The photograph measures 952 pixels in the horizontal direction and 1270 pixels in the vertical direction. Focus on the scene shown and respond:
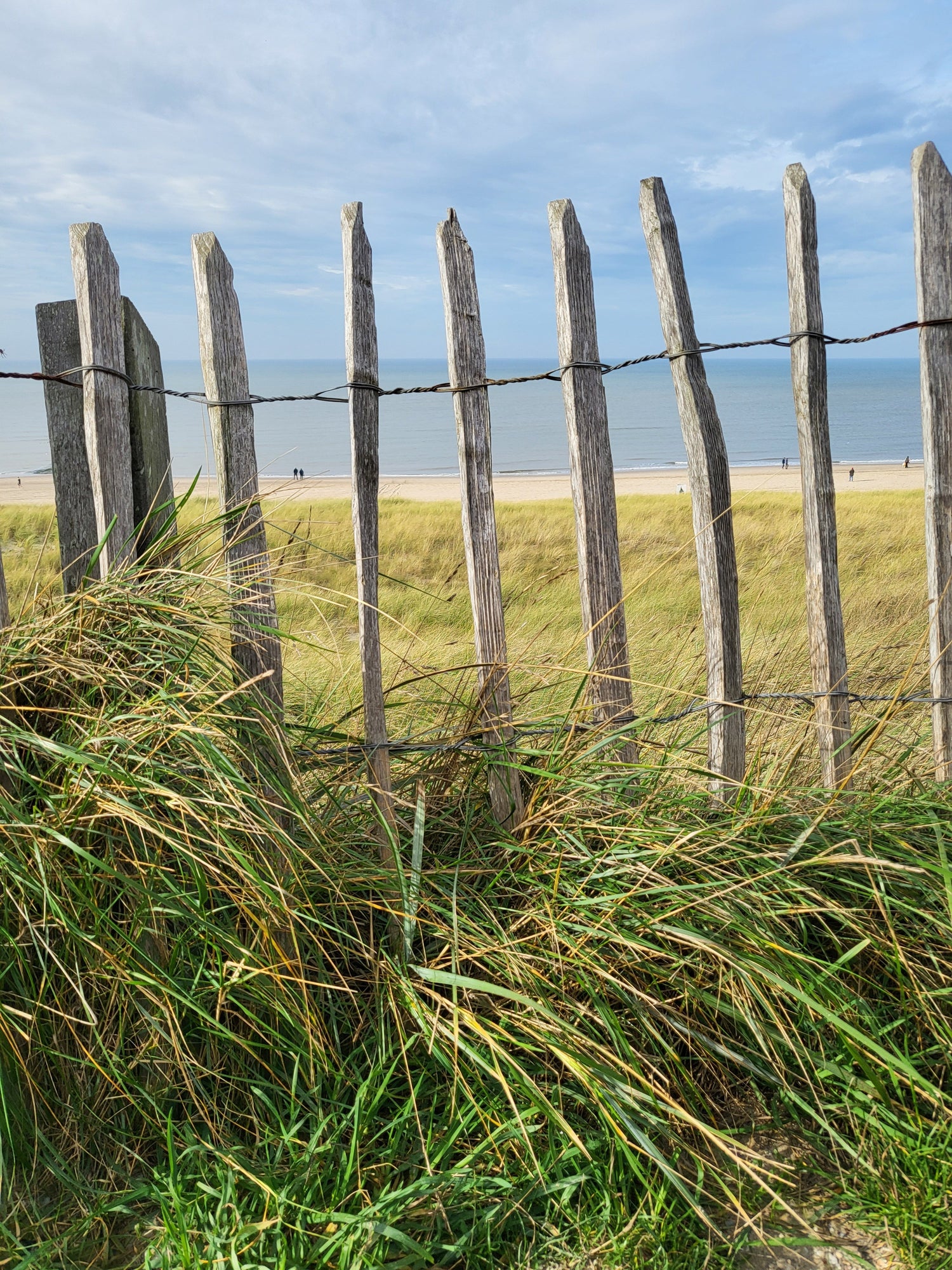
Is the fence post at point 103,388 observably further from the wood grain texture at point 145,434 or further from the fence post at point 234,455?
the fence post at point 234,455

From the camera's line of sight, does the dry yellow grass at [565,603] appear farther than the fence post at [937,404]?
Yes

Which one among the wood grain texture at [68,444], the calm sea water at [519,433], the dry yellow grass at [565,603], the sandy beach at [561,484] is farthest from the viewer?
the calm sea water at [519,433]

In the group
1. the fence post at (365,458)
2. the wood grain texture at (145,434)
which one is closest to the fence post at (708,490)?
the fence post at (365,458)

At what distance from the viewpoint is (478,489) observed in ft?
7.57

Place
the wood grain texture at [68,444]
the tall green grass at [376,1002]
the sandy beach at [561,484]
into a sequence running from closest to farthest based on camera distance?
the tall green grass at [376,1002] < the wood grain texture at [68,444] < the sandy beach at [561,484]

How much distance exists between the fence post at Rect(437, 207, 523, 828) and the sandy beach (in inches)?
682

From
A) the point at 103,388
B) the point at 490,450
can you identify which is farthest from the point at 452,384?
the point at 103,388

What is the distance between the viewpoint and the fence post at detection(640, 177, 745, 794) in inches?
94.3

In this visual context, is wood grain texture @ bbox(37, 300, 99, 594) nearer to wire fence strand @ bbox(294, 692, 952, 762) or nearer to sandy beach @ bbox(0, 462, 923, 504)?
wire fence strand @ bbox(294, 692, 952, 762)

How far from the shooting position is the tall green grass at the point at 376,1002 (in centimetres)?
158

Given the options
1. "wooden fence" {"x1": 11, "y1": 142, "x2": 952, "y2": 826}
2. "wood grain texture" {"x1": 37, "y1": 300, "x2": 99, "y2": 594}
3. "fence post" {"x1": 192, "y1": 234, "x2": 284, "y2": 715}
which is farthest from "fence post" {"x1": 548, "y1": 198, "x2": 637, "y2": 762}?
"wood grain texture" {"x1": 37, "y1": 300, "x2": 99, "y2": 594}

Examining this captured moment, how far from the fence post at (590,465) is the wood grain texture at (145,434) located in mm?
1082

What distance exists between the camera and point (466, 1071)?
174cm

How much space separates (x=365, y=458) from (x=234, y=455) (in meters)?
0.34
